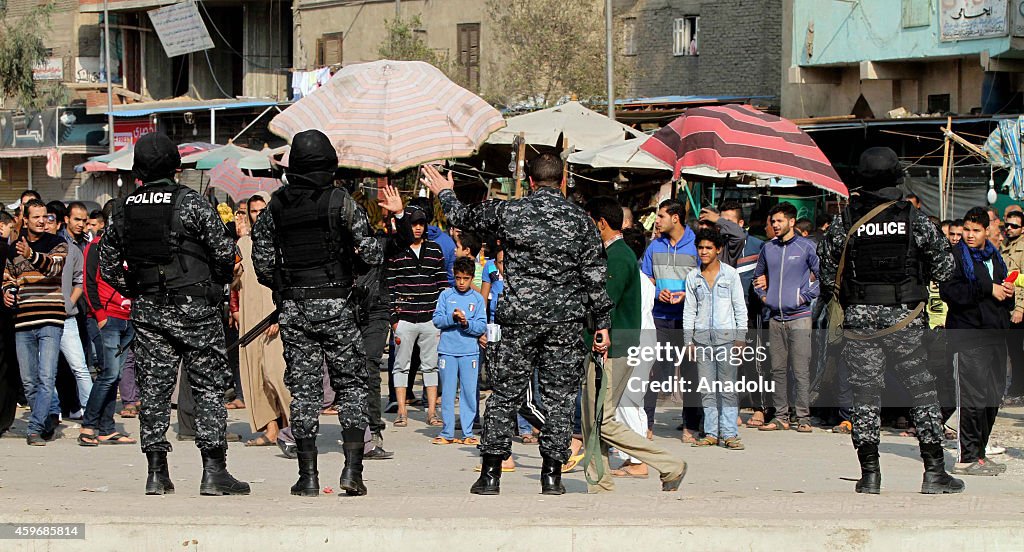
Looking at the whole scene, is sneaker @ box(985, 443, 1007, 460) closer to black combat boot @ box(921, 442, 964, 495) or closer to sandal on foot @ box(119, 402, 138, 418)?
black combat boot @ box(921, 442, 964, 495)

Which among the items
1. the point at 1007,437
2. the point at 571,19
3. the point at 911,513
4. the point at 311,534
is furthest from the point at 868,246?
the point at 571,19

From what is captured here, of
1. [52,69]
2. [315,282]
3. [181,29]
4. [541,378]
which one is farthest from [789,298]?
[52,69]

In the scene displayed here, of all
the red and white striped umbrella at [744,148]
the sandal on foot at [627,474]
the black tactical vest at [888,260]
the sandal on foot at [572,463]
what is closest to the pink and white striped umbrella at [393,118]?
the red and white striped umbrella at [744,148]

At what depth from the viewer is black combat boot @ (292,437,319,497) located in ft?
24.2

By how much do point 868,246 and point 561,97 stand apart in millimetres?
21538

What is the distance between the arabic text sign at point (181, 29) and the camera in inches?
1458

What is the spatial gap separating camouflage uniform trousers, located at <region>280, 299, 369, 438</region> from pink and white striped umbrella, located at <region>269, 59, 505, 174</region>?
3506mm

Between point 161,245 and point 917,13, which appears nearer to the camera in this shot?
point 161,245

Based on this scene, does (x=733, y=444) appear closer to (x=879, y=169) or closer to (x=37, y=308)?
(x=879, y=169)

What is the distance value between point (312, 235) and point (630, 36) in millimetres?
26689

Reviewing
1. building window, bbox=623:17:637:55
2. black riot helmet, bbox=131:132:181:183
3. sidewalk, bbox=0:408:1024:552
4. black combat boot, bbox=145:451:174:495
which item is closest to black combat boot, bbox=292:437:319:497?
sidewalk, bbox=0:408:1024:552

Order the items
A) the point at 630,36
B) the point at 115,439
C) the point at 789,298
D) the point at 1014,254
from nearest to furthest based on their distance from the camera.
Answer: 1. the point at 115,439
2. the point at 789,298
3. the point at 1014,254
4. the point at 630,36

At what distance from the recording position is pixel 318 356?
7.39 m

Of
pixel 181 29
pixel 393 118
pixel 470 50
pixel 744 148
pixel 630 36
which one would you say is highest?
pixel 181 29
